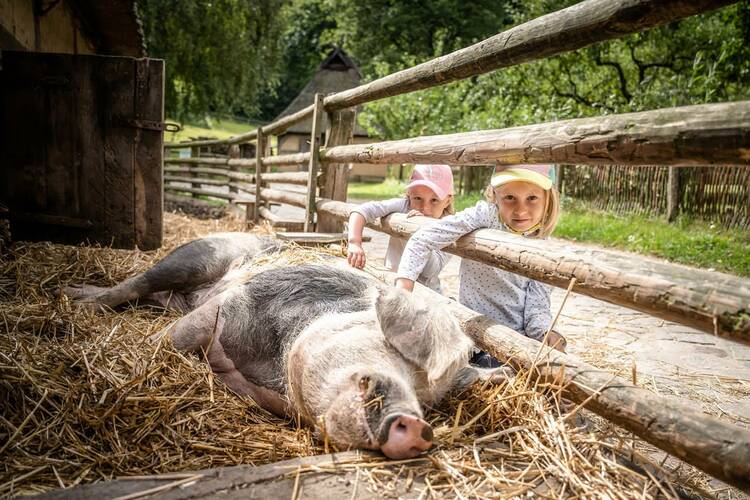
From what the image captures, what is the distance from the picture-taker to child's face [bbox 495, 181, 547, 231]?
8.71ft

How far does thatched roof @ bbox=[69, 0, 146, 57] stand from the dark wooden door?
6.77 feet

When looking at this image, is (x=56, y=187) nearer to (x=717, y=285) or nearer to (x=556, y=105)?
(x=717, y=285)

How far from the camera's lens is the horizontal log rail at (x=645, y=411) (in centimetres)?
137

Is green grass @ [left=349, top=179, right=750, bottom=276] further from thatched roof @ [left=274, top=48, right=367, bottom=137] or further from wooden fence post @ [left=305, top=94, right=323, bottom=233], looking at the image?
thatched roof @ [left=274, top=48, right=367, bottom=137]

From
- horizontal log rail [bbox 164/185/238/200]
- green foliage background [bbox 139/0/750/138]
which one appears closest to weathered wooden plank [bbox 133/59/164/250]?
horizontal log rail [bbox 164/185/238/200]

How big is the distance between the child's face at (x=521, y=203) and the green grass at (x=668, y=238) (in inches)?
231

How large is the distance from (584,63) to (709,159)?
16.1 m

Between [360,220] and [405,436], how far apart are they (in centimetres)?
198

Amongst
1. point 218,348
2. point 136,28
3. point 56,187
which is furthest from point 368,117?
point 218,348

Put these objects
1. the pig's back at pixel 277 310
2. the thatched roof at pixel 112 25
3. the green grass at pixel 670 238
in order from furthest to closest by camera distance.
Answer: the green grass at pixel 670 238, the thatched roof at pixel 112 25, the pig's back at pixel 277 310

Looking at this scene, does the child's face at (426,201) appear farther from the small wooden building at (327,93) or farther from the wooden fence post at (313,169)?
the small wooden building at (327,93)

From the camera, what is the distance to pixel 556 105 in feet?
52.2

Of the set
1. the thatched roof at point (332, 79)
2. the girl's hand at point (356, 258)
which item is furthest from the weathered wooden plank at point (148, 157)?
the thatched roof at point (332, 79)

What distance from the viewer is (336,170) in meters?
4.78
